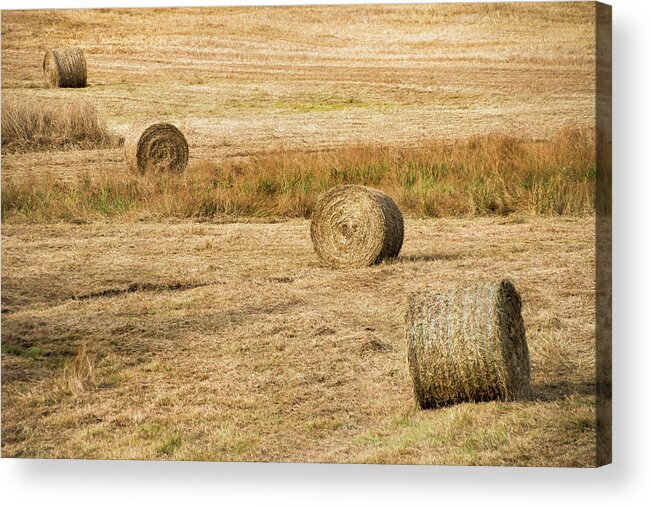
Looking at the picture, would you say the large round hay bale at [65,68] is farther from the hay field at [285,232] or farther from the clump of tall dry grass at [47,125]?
the clump of tall dry grass at [47,125]

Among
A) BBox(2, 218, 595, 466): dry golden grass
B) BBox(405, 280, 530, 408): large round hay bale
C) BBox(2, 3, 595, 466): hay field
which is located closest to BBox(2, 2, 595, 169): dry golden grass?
BBox(2, 3, 595, 466): hay field

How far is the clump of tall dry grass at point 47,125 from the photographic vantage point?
9.20 m

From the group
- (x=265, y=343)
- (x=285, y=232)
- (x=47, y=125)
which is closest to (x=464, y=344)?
(x=265, y=343)

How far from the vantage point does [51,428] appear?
8.78 meters

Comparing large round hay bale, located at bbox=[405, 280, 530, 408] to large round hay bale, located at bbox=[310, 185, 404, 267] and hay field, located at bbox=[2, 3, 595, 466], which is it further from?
large round hay bale, located at bbox=[310, 185, 404, 267]

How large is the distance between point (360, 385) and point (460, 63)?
82.2 inches

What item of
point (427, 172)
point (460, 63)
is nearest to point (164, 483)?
point (427, 172)

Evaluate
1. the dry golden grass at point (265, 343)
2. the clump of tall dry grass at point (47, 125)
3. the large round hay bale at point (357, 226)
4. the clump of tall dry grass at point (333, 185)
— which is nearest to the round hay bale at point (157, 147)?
the clump of tall dry grass at point (333, 185)

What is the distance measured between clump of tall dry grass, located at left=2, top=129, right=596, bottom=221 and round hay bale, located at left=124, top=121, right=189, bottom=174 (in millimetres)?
86

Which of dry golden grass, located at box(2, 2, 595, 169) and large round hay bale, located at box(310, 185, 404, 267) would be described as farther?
large round hay bale, located at box(310, 185, 404, 267)

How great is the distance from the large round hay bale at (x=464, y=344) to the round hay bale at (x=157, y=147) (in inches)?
98.7

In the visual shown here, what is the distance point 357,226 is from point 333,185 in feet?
1.11

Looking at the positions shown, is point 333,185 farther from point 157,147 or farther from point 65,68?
point 65,68

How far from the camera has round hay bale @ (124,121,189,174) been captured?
31.3 feet
